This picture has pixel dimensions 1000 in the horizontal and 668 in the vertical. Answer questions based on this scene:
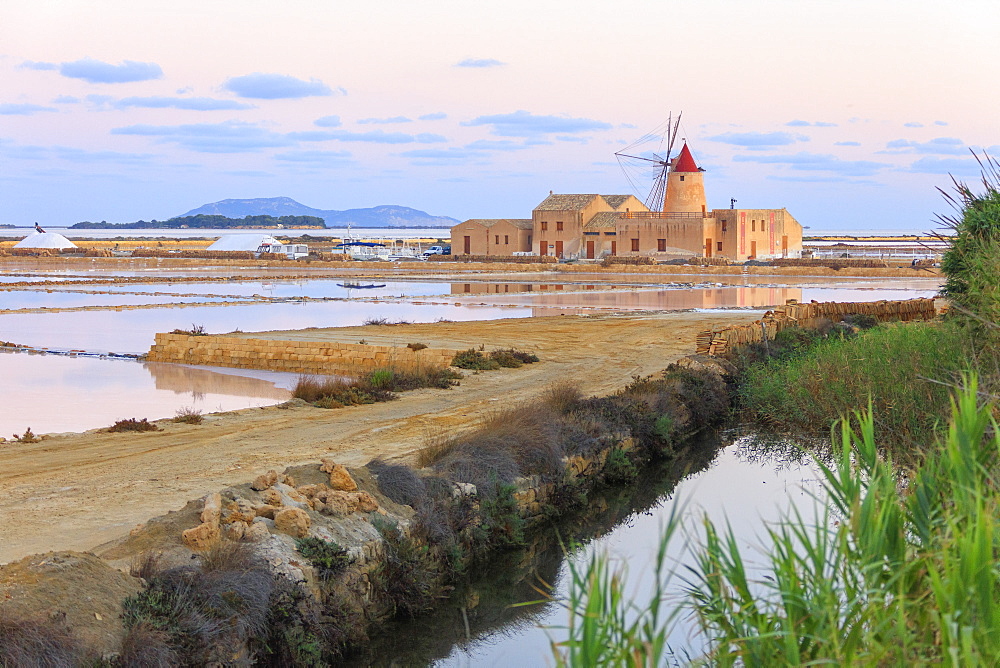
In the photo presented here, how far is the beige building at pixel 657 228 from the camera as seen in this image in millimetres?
54219

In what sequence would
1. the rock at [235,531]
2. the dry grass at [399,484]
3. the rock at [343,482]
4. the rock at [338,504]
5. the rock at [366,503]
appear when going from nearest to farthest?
the rock at [235,531], the rock at [338,504], the rock at [366,503], the rock at [343,482], the dry grass at [399,484]

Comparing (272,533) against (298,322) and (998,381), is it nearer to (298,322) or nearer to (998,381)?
(998,381)

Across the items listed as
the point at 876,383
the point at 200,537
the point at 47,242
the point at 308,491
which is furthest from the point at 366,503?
the point at 47,242

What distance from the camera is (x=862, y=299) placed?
3020cm

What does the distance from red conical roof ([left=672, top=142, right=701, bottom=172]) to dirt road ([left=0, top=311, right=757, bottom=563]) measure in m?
41.7

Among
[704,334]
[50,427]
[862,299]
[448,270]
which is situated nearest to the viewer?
[50,427]

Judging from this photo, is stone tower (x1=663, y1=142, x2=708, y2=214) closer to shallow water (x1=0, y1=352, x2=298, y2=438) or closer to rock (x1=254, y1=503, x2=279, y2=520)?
shallow water (x1=0, y1=352, x2=298, y2=438)

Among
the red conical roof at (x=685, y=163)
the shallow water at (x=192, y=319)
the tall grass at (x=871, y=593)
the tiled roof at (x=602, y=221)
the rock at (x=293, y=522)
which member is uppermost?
the red conical roof at (x=685, y=163)

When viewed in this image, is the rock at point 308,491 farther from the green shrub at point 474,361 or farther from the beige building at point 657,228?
the beige building at point 657,228

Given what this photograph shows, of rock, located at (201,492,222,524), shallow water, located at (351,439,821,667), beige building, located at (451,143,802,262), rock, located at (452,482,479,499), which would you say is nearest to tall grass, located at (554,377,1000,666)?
shallow water, located at (351,439,821,667)

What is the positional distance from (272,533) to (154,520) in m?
0.68

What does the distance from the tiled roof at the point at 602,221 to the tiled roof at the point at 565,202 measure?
100 centimetres

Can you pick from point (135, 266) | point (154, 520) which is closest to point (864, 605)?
point (154, 520)

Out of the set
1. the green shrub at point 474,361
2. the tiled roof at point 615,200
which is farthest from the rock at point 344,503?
the tiled roof at point 615,200
